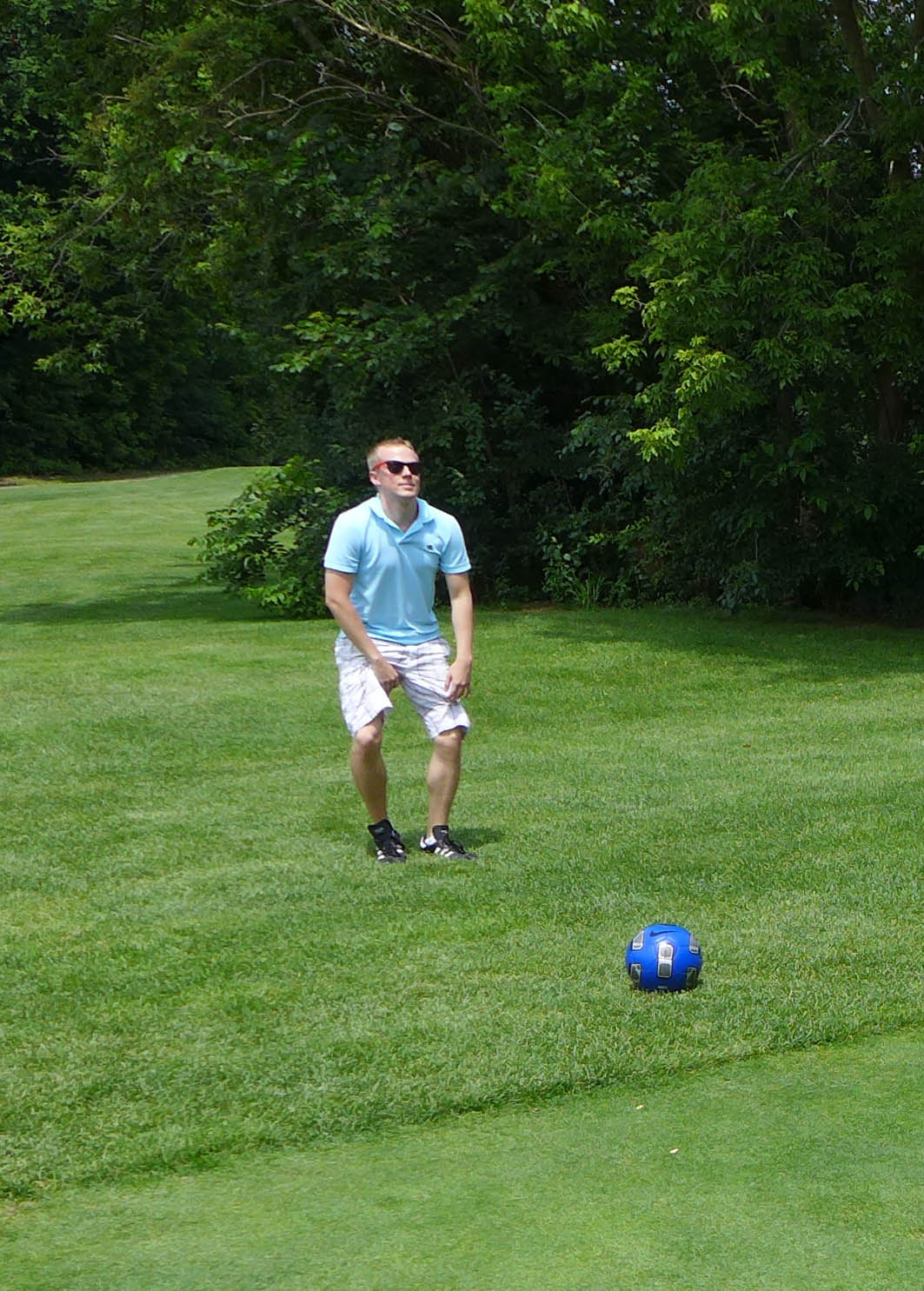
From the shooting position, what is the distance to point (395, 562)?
7.82m

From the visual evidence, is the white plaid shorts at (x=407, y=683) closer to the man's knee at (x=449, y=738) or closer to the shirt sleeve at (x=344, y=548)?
the man's knee at (x=449, y=738)

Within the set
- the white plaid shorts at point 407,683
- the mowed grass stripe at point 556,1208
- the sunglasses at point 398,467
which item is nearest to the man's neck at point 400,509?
the sunglasses at point 398,467

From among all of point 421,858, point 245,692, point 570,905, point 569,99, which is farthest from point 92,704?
point 569,99

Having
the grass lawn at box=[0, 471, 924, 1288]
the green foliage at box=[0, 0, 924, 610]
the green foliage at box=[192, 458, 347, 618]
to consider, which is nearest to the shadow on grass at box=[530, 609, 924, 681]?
the grass lawn at box=[0, 471, 924, 1288]

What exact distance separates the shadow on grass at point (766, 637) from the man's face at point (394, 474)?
727 cm

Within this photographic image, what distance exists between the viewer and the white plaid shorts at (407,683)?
7.76 m

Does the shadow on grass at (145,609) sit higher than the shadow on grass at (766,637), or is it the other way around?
the shadow on grass at (766,637)

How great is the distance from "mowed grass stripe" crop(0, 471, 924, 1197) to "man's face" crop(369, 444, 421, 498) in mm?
1795

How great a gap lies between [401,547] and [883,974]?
117 inches

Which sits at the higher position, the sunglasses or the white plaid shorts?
the sunglasses

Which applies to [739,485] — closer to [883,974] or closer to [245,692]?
[245,692]

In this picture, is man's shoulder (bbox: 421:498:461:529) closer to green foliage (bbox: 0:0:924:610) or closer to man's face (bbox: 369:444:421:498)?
man's face (bbox: 369:444:421:498)

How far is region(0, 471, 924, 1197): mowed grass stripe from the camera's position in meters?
5.39

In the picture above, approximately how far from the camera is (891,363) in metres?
16.6
